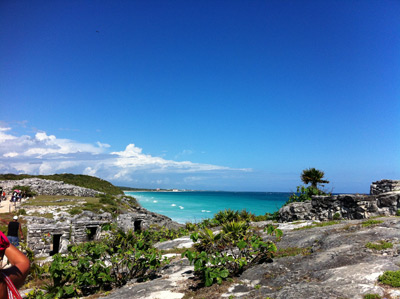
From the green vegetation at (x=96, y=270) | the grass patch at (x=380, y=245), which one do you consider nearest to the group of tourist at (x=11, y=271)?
the green vegetation at (x=96, y=270)

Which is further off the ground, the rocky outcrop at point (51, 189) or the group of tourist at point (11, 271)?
the group of tourist at point (11, 271)

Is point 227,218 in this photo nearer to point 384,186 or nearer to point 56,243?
point 384,186

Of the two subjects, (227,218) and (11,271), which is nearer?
(11,271)

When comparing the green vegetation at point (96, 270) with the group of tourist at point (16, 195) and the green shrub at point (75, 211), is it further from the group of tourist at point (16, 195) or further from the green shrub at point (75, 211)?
the group of tourist at point (16, 195)

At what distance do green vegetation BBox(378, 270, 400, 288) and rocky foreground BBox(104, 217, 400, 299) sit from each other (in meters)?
0.15

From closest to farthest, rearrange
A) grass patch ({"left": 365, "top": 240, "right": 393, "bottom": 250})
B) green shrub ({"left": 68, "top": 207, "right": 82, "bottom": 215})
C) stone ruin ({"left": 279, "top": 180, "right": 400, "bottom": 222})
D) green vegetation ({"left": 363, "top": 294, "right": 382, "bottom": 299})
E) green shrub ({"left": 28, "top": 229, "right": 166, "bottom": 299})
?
green vegetation ({"left": 363, "top": 294, "right": 382, "bottom": 299})
grass patch ({"left": 365, "top": 240, "right": 393, "bottom": 250})
green shrub ({"left": 28, "top": 229, "right": 166, "bottom": 299})
stone ruin ({"left": 279, "top": 180, "right": 400, "bottom": 222})
green shrub ({"left": 68, "top": 207, "right": 82, "bottom": 215})

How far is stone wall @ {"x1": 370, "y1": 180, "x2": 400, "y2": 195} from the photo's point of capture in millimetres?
14805

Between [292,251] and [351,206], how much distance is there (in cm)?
783

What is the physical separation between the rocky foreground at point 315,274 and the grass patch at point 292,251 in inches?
1.5

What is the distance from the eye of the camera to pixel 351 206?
14.8 meters

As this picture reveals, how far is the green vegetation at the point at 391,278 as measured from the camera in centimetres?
530

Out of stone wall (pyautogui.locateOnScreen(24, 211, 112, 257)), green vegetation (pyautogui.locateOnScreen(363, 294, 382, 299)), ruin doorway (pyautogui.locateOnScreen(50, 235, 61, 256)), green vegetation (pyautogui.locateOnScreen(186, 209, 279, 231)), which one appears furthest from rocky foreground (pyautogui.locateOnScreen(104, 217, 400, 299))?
ruin doorway (pyautogui.locateOnScreen(50, 235, 61, 256))

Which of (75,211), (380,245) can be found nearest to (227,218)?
(380,245)

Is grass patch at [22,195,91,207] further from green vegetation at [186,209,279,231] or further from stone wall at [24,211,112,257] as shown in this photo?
green vegetation at [186,209,279,231]
